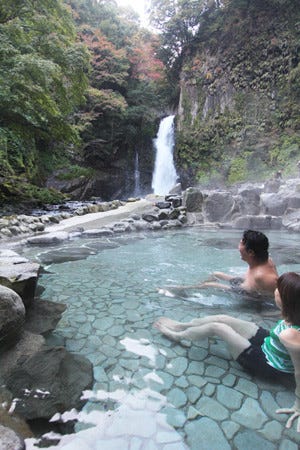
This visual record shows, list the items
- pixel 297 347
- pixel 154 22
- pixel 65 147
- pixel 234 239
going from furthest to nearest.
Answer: pixel 154 22, pixel 65 147, pixel 234 239, pixel 297 347

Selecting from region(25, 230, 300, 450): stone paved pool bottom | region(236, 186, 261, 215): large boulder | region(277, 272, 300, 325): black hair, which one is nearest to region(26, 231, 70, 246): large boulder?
region(25, 230, 300, 450): stone paved pool bottom

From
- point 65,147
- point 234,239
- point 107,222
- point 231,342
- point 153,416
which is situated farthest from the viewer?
point 65,147

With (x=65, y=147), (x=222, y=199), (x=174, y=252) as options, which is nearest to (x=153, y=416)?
(x=174, y=252)

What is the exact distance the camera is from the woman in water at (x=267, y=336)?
4.32ft

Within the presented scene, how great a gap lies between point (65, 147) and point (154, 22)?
1105cm

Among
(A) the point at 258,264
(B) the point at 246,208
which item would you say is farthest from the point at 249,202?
(A) the point at 258,264

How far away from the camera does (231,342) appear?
1756mm

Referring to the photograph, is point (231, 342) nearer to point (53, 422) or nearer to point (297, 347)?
point (297, 347)

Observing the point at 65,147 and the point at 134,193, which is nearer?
the point at 65,147

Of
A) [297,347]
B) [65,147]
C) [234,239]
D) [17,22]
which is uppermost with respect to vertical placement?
[17,22]

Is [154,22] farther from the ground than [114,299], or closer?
farther from the ground

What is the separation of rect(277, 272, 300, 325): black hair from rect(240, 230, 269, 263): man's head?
3.28 ft

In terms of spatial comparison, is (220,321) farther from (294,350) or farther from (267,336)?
(294,350)

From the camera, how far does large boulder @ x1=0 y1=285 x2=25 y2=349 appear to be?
180 cm
